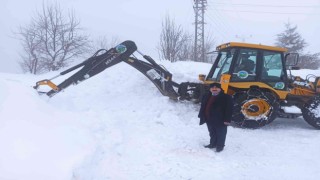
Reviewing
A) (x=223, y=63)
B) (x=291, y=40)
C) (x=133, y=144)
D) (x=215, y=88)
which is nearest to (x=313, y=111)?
(x=223, y=63)

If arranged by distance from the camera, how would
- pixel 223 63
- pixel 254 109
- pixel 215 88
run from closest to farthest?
1. pixel 215 88
2. pixel 254 109
3. pixel 223 63

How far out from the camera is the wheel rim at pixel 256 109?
921cm

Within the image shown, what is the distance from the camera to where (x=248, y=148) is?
7.64 m

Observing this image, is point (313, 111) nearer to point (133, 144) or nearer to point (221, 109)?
point (221, 109)

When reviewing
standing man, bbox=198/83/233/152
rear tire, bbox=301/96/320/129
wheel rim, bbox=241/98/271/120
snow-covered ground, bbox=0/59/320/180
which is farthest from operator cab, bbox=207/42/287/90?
standing man, bbox=198/83/233/152

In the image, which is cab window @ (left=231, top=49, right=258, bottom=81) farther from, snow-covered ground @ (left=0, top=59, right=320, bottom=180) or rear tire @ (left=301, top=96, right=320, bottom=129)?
rear tire @ (left=301, top=96, right=320, bottom=129)

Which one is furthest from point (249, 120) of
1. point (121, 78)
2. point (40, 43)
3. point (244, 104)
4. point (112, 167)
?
point (40, 43)

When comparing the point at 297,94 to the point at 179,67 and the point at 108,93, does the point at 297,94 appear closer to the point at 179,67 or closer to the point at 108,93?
the point at 179,67

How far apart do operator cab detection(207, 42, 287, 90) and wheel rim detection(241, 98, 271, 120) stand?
614mm

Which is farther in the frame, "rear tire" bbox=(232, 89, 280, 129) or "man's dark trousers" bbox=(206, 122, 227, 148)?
"rear tire" bbox=(232, 89, 280, 129)

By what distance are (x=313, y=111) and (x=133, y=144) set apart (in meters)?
5.49

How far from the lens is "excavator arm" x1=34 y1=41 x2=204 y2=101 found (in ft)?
32.4

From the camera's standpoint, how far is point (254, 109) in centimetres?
926

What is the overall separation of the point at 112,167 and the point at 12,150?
1.85m
